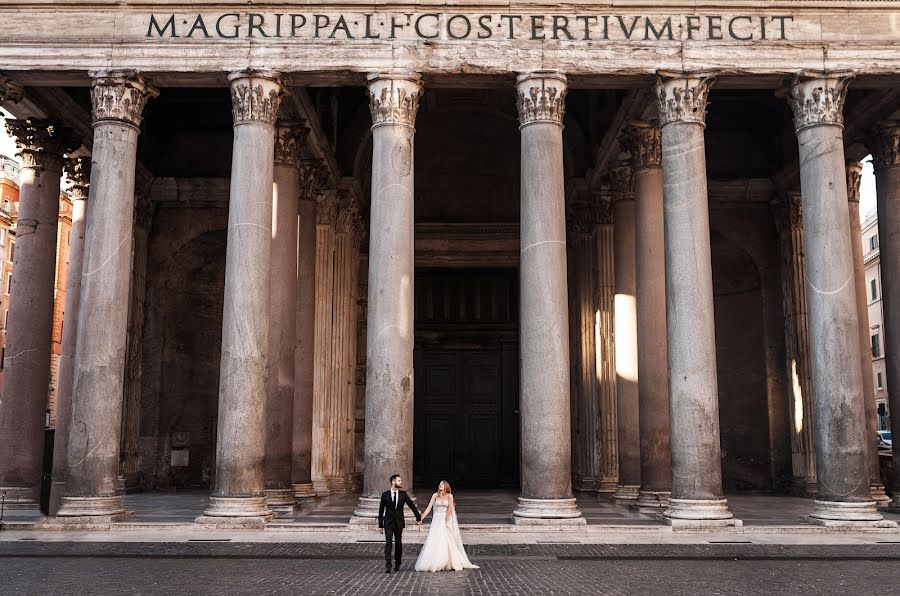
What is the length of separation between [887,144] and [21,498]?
20.2 meters

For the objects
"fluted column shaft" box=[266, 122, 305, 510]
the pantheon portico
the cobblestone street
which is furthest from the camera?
"fluted column shaft" box=[266, 122, 305, 510]

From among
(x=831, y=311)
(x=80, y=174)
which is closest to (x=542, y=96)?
(x=831, y=311)

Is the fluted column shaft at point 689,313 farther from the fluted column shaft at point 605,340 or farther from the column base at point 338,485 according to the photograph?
the column base at point 338,485

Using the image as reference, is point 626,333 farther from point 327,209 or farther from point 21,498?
point 21,498

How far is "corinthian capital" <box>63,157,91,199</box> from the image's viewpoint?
21.1 m

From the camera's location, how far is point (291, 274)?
63.6 feet

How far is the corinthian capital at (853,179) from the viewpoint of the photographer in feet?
70.2

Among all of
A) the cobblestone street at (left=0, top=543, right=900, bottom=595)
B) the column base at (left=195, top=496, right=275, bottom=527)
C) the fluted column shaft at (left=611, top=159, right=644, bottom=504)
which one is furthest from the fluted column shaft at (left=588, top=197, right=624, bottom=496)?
the column base at (left=195, top=496, right=275, bottom=527)

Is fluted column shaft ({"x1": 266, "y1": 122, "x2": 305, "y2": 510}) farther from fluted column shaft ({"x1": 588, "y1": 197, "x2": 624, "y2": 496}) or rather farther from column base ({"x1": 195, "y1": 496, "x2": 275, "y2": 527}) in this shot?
fluted column shaft ({"x1": 588, "y1": 197, "x2": 624, "y2": 496})

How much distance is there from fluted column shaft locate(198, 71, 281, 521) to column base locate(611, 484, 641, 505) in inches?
316

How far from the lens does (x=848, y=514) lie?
50.7 ft

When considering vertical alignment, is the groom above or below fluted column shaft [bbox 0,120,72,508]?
below

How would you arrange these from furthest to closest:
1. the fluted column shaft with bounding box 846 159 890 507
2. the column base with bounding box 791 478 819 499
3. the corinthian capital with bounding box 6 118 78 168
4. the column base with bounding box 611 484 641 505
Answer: the column base with bounding box 791 478 819 499 < the fluted column shaft with bounding box 846 159 890 507 < the corinthian capital with bounding box 6 118 78 168 < the column base with bounding box 611 484 641 505

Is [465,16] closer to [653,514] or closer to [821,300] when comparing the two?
[821,300]
